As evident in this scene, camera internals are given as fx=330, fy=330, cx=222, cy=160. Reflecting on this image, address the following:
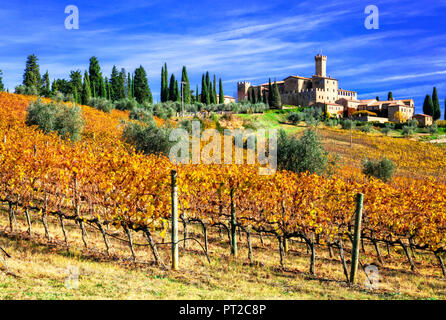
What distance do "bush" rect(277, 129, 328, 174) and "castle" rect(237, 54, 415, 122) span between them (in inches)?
2722

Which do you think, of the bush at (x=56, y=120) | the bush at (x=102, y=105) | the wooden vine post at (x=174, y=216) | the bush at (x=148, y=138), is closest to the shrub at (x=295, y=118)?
the bush at (x=102, y=105)

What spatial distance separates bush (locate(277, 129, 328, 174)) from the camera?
2798 centimetres

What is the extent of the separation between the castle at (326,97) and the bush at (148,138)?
6982 cm

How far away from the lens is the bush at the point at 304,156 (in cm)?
2798

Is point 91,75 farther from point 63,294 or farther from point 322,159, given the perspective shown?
point 63,294

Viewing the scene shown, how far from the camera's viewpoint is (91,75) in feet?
216

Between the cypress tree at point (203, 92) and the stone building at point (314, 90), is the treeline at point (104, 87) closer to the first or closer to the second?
the cypress tree at point (203, 92)

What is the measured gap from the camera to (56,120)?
28797mm

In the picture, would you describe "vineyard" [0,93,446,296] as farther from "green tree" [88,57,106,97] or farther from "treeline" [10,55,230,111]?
"green tree" [88,57,106,97]

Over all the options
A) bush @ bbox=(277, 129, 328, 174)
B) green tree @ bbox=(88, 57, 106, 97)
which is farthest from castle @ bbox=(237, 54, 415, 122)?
bush @ bbox=(277, 129, 328, 174)

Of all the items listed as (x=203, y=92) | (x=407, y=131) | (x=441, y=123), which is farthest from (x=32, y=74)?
(x=441, y=123)
